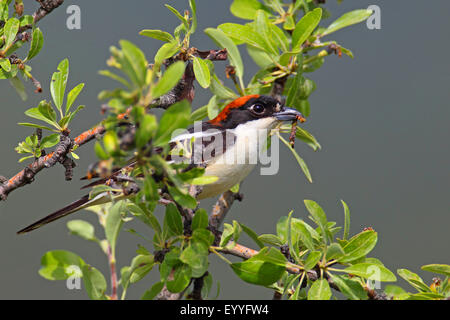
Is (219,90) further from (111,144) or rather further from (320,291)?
(111,144)

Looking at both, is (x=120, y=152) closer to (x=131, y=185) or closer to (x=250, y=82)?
(x=131, y=185)

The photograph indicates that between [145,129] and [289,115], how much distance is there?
5.83 feet

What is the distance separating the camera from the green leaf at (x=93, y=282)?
1.66 meters

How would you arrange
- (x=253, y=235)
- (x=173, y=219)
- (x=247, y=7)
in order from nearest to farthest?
(x=173, y=219) → (x=253, y=235) → (x=247, y=7)

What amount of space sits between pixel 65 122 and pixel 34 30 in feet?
1.59

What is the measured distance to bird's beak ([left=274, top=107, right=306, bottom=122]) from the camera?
2.99 m

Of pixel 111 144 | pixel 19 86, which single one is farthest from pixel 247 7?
pixel 111 144

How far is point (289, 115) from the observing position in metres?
3.00

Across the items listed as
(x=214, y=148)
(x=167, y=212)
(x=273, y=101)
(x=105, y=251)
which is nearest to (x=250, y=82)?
(x=273, y=101)

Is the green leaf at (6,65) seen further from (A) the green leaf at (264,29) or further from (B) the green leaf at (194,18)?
(A) the green leaf at (264,29)

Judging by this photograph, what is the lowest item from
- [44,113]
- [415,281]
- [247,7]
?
[415,281]
